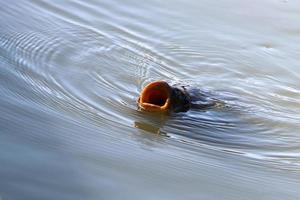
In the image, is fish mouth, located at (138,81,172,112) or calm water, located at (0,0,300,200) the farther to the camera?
fish mouth, located at (138,81,172,112)

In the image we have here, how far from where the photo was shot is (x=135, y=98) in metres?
3.65

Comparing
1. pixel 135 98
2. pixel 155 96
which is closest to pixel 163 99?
pixel 155 96

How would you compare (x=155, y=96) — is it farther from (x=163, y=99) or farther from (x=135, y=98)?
(x=135, y=98)

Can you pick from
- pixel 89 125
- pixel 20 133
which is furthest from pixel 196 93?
pixel 20 133

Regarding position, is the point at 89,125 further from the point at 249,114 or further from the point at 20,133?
the point at 249,114

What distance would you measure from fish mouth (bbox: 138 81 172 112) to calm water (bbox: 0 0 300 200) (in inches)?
2.2

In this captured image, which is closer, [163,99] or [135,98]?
[163,99]

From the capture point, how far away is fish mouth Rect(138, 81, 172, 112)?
3.40 metres

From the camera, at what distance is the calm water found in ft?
9.06

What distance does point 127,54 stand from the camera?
426 centimetres

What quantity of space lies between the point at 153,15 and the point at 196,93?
4.23ft

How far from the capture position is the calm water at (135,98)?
109 inches

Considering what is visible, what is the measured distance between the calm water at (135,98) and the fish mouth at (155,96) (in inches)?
2.2

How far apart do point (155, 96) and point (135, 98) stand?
20 cm
